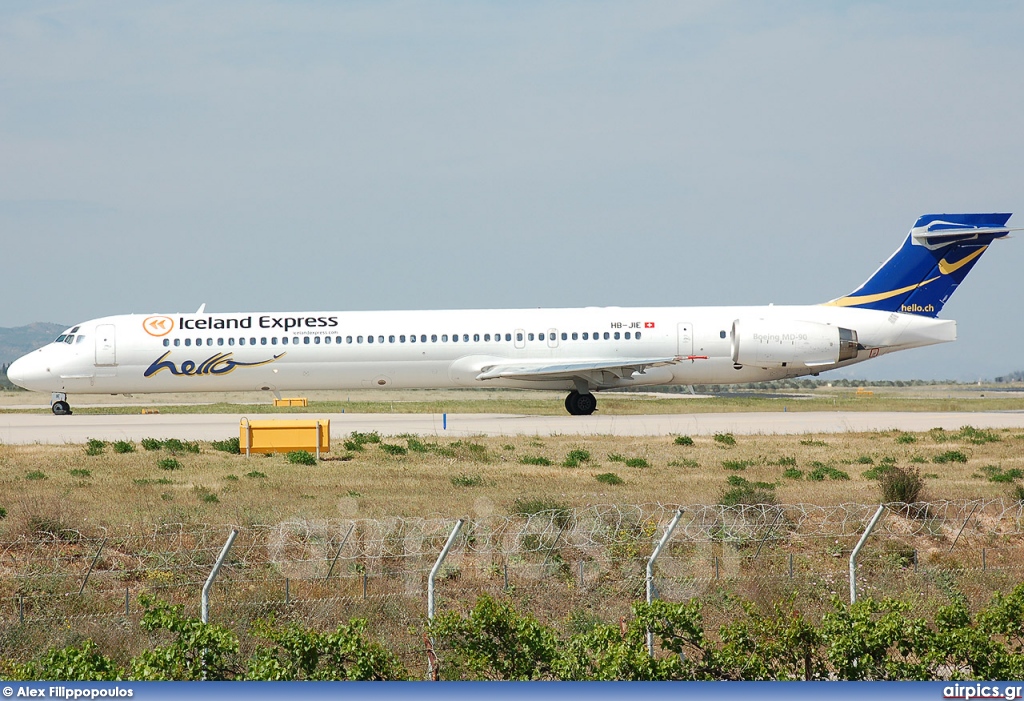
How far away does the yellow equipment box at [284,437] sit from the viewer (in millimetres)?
26031

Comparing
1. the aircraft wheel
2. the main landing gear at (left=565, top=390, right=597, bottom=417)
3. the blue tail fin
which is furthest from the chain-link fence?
the blue tail fin

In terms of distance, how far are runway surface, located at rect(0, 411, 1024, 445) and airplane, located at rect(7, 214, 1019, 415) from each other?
4.80 feet

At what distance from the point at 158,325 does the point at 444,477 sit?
20.3 metres

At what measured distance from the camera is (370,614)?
12.4 meters

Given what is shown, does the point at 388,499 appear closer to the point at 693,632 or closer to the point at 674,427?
the point at 693,632

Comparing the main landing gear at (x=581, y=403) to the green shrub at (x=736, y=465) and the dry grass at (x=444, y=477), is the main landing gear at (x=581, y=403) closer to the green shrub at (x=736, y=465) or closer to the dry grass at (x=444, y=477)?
the dry grass at (x=444, y=477)

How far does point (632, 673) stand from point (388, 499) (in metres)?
10.0

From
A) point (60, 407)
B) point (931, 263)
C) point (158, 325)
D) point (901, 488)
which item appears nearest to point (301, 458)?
point (901, 488)

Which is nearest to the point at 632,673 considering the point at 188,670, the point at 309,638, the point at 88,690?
the point at 309,638

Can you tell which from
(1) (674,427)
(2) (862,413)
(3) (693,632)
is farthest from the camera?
(2) (862,413)

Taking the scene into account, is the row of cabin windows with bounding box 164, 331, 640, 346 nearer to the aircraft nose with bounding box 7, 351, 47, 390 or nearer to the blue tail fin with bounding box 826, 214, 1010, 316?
the aircraft nose with bounding box 7, 351, 47, 390

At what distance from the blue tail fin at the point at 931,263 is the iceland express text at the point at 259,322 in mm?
19697

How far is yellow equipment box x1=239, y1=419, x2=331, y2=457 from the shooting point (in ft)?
85.4

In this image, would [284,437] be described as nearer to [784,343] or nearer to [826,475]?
[826,475]
